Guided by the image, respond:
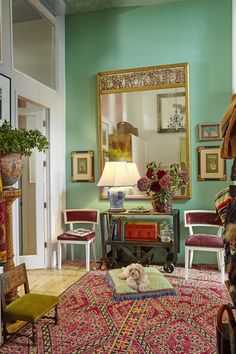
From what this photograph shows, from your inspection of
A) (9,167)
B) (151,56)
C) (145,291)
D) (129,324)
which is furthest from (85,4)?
(129,324)

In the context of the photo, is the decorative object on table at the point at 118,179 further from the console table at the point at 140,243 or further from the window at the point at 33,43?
the window at the point at 33,43

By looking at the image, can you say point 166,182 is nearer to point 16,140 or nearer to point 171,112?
point 171,112

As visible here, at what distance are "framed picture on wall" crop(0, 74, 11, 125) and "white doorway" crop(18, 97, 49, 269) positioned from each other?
814 millimetres

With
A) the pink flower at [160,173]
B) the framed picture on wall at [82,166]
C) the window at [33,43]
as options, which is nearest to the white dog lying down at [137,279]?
the pink flower at [160,173]

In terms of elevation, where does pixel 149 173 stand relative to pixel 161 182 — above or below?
above

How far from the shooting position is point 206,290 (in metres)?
3.53

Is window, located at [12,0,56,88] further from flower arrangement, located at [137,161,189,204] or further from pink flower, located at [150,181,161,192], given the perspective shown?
pink flower, located at [150,181,161,192]

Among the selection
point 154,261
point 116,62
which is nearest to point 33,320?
point 154,261

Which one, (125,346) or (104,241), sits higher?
(104,241)

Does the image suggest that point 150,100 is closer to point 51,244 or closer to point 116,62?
point 116,62

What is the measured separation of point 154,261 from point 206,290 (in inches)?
48.2

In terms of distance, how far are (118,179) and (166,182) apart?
652 millimetres

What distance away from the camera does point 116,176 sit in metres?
4.25

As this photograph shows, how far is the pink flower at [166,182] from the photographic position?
4.07 meters
